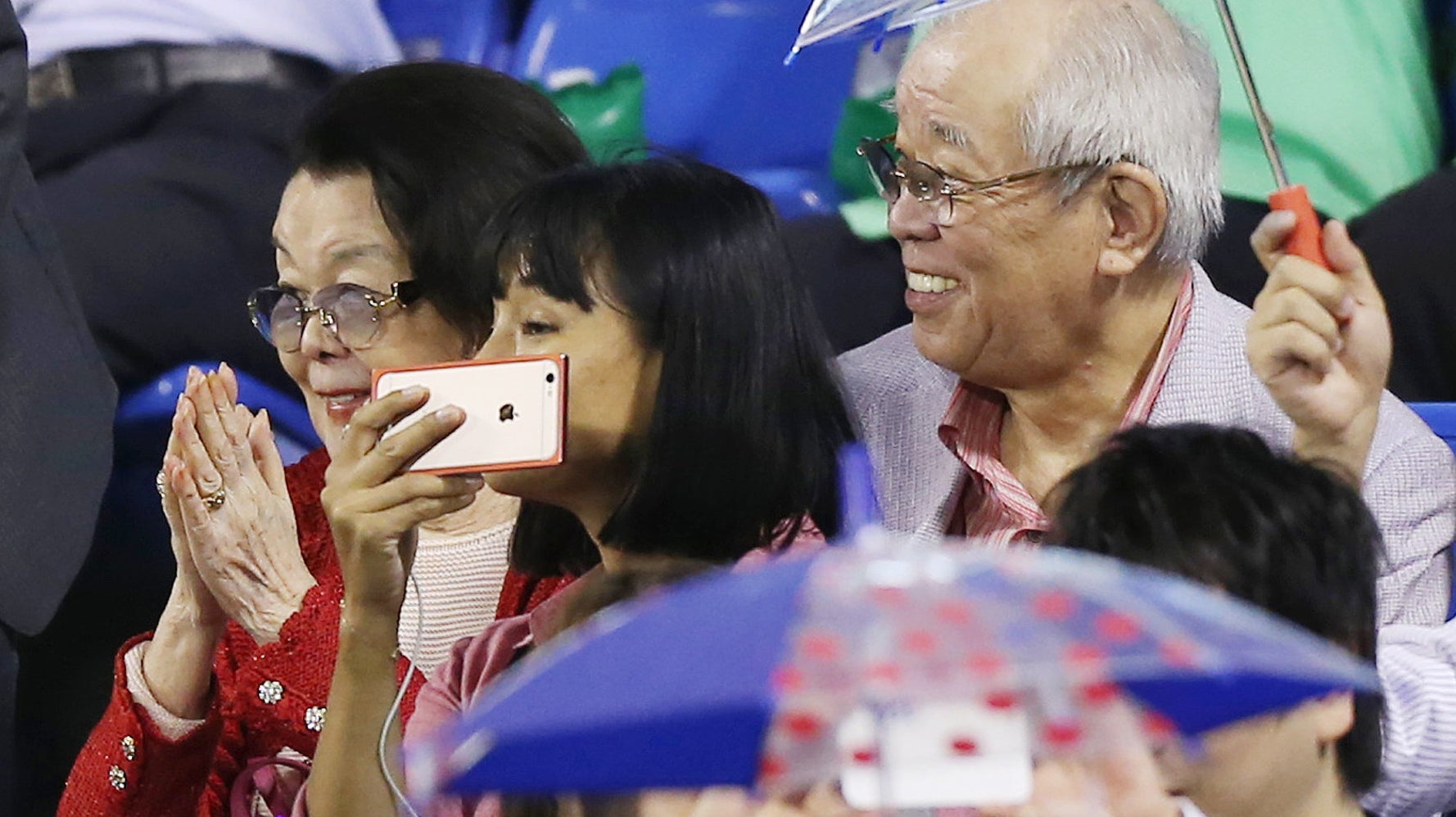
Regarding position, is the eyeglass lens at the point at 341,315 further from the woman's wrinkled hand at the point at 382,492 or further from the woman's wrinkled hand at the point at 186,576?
the woman's wrinkled hand at the point at 382,492

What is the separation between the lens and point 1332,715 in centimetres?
155

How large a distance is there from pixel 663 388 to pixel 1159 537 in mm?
550

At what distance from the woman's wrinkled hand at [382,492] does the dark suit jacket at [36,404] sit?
76cm

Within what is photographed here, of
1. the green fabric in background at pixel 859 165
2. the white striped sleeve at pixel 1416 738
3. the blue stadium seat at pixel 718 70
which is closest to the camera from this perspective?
the white striped sleeve at pixel 1416 738

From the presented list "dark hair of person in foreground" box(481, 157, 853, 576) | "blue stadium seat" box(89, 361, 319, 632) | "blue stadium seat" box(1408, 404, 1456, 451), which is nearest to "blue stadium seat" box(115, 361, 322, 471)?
"blue stadium seat" box(89, 361, 319, 632)

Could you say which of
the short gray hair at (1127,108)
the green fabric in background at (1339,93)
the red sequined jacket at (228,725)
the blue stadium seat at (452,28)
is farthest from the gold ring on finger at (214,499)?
the blue stadium seat at (452,28)

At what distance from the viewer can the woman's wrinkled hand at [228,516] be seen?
7.17 feet

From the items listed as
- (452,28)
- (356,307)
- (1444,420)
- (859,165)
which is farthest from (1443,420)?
(452,28)

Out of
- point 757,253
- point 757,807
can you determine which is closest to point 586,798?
point 757,807

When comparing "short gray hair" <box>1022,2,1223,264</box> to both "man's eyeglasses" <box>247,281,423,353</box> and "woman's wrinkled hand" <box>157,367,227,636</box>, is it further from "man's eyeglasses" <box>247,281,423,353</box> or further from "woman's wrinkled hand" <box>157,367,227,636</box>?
"woman's wrinkled hand" <box>157,367,227,636</box>

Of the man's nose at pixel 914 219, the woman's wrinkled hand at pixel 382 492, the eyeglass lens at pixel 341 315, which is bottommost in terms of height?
the eyeglass lens at pixel 341 315

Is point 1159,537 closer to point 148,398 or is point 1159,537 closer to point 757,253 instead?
point 757,253

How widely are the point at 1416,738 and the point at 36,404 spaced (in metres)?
1.63

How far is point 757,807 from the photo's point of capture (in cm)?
125
